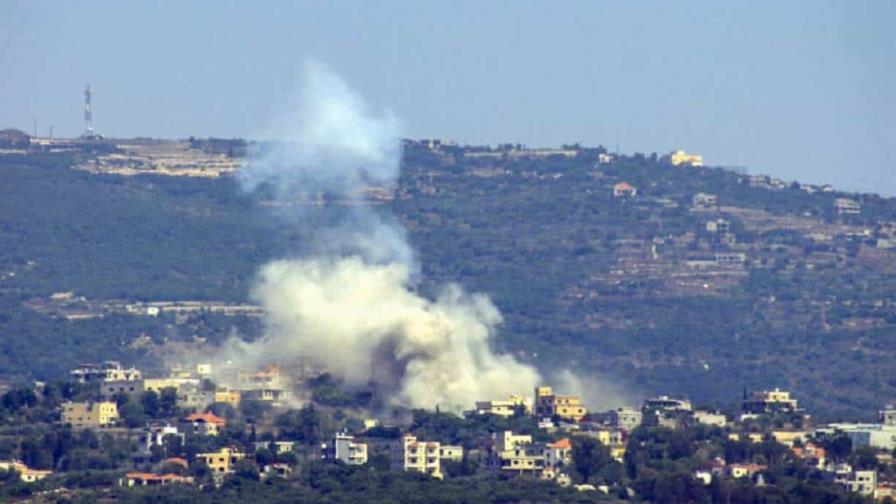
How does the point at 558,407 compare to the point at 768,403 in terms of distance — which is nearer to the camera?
the point at 558,407

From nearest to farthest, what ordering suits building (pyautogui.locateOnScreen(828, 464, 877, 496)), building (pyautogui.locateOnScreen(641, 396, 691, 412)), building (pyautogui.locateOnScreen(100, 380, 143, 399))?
building (pyautogui.locateOnScreen(828, 464, 877, 496)) → building (pyautogui.locateOnScreen(641, 396, 691, 412)) → building (pyautogui.locateOnScreen(100, 380, 143, 399))

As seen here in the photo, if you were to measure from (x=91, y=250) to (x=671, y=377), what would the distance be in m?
26.9

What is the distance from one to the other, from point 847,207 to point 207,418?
63.4 meters

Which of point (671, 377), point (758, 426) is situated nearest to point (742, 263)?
point (671, 377)

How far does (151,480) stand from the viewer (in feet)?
367

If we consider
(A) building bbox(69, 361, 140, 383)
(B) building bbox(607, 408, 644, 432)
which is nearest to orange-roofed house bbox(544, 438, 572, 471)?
(B) building bbox(607, 408, 644, 432)

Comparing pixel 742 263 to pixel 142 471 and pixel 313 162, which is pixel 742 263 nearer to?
pixel 313 162

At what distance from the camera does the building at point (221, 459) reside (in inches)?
4505

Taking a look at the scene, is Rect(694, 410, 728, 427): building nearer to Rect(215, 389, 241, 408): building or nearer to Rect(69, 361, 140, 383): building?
Rect(215, 389, 241, 408): building

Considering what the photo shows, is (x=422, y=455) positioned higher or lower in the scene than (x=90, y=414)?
lower

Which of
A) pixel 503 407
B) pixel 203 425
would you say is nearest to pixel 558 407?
pixel 503 407

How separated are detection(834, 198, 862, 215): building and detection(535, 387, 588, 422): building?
2101 inches

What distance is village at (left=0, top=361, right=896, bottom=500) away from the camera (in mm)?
113750

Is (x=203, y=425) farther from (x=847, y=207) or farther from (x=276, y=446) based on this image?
(x=847, y=207)
